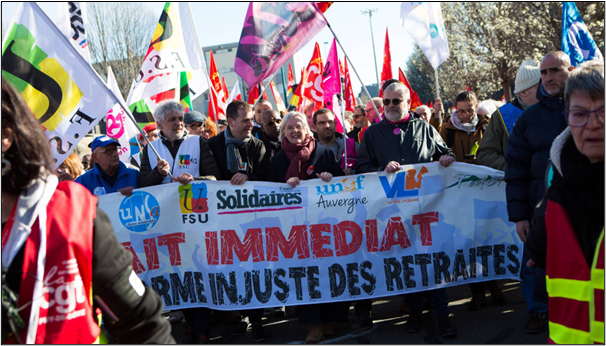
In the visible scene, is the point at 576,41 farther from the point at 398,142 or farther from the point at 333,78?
Result: the point at 333,78

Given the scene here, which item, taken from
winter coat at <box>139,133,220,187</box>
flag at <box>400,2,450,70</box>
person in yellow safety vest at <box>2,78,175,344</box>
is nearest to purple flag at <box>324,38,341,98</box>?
flag at <box>400,2,450,70</box>

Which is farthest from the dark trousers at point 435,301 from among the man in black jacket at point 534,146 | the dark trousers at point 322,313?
the man in black jacket at point 534,146

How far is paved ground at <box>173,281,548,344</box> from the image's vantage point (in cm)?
450

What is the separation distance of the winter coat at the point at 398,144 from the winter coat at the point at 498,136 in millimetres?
505

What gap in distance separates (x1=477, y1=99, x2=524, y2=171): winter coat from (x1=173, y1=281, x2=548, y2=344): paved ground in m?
1.33

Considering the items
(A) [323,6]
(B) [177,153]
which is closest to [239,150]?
(B) [177,153]

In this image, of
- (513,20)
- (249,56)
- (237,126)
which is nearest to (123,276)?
(237,126)

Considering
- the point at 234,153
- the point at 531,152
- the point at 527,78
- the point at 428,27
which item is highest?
the point at 428,27

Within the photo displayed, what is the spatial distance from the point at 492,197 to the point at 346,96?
216 inches

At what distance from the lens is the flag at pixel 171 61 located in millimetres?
7539

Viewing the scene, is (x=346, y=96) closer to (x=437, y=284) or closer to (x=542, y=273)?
(x=437, y=284)

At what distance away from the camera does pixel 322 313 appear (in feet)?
16.1

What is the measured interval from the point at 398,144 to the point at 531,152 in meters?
1.29

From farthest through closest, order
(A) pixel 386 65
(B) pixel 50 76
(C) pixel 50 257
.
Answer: (A) pixel 386 65
(B) pixel 50 76
(C) pixel 50 257
